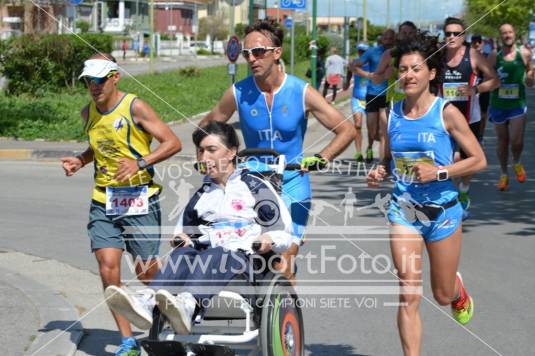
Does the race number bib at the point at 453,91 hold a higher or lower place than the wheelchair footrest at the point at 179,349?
higher

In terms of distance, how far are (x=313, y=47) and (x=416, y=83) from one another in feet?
79.1

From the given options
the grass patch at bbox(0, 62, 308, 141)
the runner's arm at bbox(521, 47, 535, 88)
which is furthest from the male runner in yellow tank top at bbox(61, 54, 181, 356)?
the runner's arm at bbox(521, 47, 535, 88)

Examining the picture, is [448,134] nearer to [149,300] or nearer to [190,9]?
[149,300]

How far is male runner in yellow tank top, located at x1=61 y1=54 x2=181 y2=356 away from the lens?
6137 millimetres

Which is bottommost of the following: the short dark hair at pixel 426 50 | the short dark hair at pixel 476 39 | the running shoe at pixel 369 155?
the running shoe at pixel 369 155

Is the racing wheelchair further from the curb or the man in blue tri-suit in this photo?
the curb

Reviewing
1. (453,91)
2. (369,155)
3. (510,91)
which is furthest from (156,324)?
(369,155)

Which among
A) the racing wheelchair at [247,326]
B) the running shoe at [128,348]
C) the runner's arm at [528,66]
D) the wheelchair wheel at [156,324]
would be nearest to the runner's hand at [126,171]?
the running shoe at [128,348]

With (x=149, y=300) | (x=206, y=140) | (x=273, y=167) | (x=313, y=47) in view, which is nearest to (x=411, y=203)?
(x=273, y=167)

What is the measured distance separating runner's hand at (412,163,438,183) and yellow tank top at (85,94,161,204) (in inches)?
66.5

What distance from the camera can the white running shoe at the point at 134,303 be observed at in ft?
16.3

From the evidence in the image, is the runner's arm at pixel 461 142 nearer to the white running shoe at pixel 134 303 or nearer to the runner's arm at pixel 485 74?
the white running shoe at pixel 134 303

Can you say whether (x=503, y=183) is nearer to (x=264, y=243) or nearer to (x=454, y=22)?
(x=454, y=22)

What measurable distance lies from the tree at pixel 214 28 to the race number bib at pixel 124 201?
357 feet
